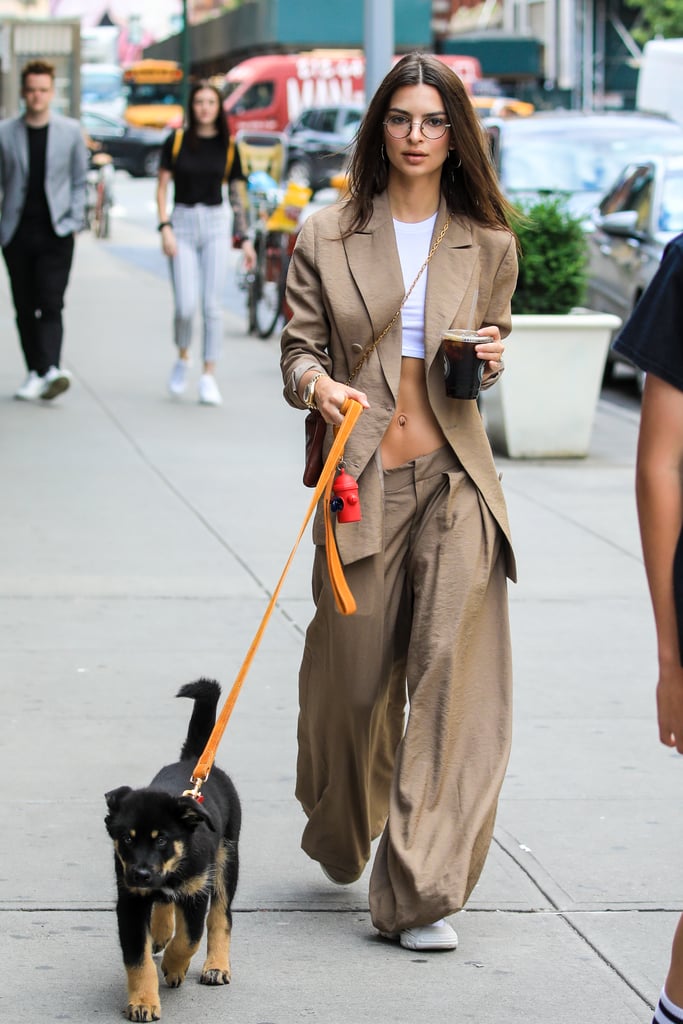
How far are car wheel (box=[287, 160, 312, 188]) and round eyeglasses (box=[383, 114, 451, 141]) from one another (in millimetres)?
35600

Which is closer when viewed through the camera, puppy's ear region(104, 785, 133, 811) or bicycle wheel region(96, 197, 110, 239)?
puppy's ear region(104, 785, 133, 811)

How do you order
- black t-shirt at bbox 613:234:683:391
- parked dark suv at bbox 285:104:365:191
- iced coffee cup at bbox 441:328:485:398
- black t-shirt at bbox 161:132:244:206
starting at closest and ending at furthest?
black t-shirt at bbox 613:234:683:391 → iced coffee cup at bbox 441:328:485:398 → black t-shirt at bbox 161:132:244:206 → parked dark suv at bbox 285:104:365:191

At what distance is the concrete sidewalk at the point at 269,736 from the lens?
3809mm

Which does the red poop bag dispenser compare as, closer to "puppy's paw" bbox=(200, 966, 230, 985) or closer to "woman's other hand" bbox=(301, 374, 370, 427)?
"woman's other hand" bbox=(301, 374, 370, 427)

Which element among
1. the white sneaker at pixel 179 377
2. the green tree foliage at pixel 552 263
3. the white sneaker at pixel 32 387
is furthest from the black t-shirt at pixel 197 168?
the green tree foliage at pixel 552 263

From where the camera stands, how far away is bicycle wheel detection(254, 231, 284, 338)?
49.1ft

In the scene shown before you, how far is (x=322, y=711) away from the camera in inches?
160

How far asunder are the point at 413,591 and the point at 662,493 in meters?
1.40

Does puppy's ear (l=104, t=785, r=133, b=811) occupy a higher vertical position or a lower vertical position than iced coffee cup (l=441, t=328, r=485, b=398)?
lower

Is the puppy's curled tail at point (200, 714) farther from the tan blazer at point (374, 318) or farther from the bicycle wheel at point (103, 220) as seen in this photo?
the bicycle wheel at point (103, 220)

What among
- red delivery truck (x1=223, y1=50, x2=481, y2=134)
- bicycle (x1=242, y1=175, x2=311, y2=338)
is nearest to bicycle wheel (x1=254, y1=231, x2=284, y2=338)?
bicycle (x1=242, y1=175, x2=311, y2=338)

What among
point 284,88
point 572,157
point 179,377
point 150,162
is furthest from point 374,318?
point 284,88

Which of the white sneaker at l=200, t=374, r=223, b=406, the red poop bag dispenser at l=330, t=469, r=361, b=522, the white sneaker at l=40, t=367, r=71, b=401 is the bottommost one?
the white sneaker at l=200, t=374, r=223, b=406

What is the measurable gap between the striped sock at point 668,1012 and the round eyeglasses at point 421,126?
2.02 meters
